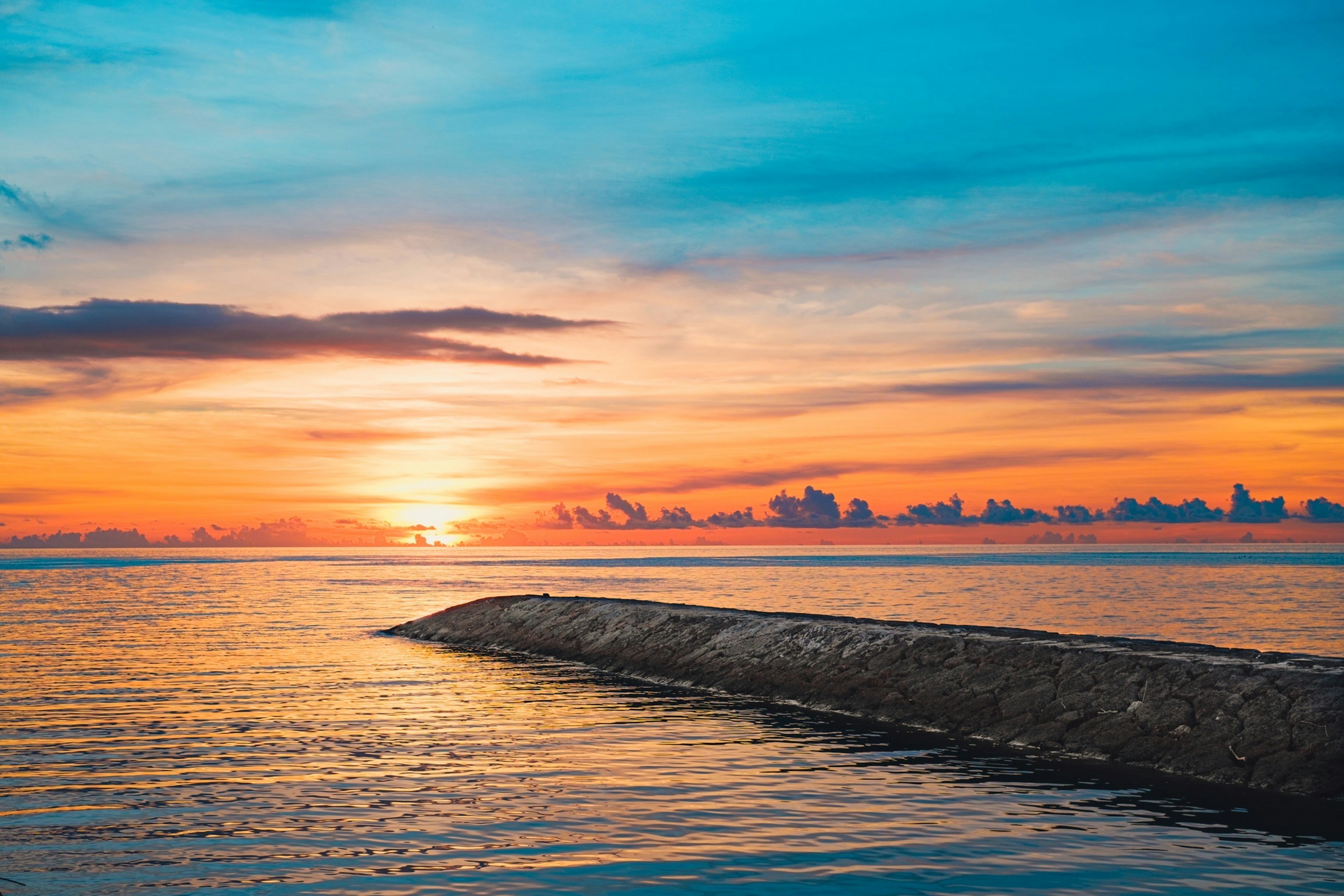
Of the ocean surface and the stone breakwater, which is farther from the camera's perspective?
the stone breakwater

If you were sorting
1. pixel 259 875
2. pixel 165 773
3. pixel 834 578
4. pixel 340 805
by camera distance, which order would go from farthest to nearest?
pixel 834 578 → pixel 165 773 → pixel 340 805 → pixel 259 875

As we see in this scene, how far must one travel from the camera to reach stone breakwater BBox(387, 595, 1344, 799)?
1661cm

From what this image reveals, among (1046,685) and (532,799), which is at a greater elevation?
(1046,685)

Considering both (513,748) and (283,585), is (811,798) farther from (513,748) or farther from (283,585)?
(283,585)

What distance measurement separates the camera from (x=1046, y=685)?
21.1 metres

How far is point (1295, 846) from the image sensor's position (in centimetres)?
1246

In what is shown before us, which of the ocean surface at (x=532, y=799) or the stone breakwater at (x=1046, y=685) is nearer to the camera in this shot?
the ocean surface at (x=532, y=799)

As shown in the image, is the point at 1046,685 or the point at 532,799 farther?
the point at 1046,685

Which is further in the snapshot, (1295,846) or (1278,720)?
(1278,720)

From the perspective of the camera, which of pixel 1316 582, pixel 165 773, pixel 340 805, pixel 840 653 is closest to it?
pixel 340 805

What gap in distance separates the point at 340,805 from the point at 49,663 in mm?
23031

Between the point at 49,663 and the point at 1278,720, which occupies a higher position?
the point at 1278,720

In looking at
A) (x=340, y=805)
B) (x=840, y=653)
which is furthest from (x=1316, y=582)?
(x=340, y=805)

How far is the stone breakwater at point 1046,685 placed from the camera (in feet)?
54.5
